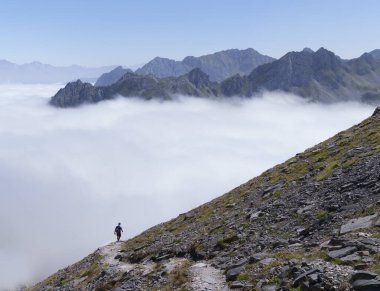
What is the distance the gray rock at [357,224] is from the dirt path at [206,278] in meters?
9.57

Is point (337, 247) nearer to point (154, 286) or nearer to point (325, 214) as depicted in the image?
point (325, 214)

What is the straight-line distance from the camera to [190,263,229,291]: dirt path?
27.3 meters

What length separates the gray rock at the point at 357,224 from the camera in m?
27.7

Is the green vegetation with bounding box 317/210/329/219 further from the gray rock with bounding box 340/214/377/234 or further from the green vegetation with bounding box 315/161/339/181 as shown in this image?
the green vegetation with bounding box 315/161/339/181

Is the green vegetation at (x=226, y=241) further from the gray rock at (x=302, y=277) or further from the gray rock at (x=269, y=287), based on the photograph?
the gray rock at (x=302, y=277)

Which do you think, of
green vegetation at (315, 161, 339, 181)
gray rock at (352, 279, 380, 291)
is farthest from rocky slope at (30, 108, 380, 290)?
green vegetation at (315, 161, 339, 181)

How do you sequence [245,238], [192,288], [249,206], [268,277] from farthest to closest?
[249,206], [245,238], [192,288], [268,277]

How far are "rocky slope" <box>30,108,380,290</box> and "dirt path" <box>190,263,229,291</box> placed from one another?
9 centimetres

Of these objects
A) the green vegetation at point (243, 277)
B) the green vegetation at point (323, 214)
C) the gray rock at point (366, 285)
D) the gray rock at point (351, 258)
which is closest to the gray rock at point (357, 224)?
the green vegetation at point (323, 214)

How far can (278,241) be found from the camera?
31.3 metres

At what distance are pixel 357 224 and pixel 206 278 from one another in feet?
39.4

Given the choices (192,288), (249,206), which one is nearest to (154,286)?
(192,288)

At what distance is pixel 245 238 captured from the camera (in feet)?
116

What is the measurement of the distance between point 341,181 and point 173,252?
19109mm
